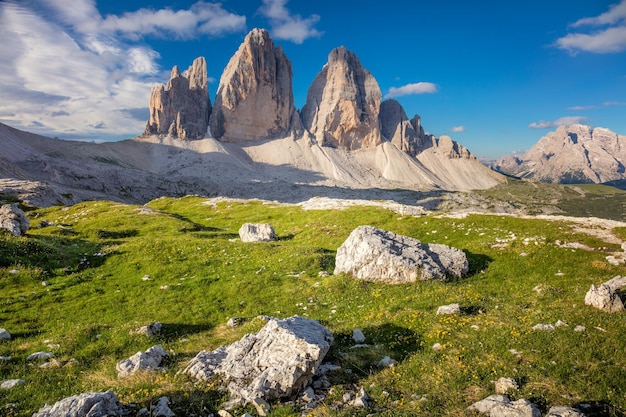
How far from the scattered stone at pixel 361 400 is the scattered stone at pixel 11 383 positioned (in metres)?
11.4

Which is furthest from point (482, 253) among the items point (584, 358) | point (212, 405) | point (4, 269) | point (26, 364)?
point (4, 269)

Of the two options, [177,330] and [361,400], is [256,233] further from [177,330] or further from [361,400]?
[361,400]

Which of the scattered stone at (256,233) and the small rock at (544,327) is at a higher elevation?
the small rock at (544,327)

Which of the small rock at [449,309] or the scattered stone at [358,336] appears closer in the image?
the scattered stone at [358,336]

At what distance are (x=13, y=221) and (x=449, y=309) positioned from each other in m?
41.7

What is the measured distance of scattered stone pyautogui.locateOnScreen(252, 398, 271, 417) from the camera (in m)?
9.59

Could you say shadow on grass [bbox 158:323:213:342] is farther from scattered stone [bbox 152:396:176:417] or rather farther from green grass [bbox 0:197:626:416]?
scattered stone [bbox 152:396:176:417]

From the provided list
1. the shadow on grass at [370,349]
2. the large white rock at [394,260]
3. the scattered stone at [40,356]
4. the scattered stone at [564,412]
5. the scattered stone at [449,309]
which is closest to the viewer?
the scattered stone at [564,412]

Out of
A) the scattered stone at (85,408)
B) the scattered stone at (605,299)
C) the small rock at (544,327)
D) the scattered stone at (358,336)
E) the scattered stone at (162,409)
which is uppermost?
the scattered stone at (605,299)

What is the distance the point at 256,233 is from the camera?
39188 mm

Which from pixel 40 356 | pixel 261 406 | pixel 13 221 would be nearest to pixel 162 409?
pixel 261 406

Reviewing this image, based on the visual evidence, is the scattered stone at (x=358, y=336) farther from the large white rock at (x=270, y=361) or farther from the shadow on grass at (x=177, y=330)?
the shadow on grass at (x=177, y=330)

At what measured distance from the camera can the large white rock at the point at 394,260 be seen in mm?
21500

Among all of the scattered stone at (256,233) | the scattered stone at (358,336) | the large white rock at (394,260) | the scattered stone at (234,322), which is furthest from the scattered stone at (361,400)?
the scattered stone at (256,233)
